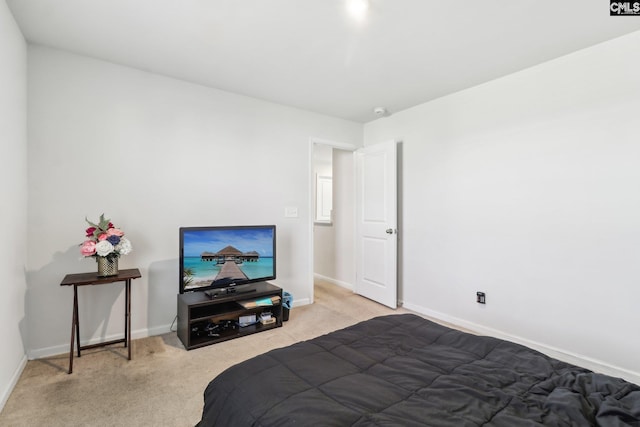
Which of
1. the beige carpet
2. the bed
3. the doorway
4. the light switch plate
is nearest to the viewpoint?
the bed

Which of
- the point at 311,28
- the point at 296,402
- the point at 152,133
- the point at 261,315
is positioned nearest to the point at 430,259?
the point at 261,315

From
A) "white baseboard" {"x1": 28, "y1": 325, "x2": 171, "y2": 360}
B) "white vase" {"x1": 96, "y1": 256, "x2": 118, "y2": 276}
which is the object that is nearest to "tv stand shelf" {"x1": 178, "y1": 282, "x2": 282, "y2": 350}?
"white baseboard" {"x1": 28, "y1": 325, "x2": 171, "y2": 360}

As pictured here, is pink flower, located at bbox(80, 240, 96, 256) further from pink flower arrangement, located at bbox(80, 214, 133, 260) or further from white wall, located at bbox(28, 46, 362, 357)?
white wall, located at bbox(28, 46, 362, 357)

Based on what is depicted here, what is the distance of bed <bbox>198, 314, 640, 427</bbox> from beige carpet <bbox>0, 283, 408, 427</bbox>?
93 cm

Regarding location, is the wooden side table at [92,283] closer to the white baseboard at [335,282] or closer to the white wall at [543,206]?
the white baseboard at [335,282]

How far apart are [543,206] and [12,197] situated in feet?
13.4

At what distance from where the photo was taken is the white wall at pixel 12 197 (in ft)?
6.29

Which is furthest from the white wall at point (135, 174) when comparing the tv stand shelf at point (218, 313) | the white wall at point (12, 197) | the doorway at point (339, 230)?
the doorway at point (339, 230)

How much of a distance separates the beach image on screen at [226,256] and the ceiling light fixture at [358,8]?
6.74 ft

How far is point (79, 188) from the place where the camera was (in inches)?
103

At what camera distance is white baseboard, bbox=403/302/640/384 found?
2.28 m

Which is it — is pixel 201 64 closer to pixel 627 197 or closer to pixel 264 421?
pixel 264 421

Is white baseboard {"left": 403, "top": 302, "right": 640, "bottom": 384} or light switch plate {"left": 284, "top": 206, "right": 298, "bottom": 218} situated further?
light switch plate {"left": 284, "top": 206, "right": 298, "bottom": 218}

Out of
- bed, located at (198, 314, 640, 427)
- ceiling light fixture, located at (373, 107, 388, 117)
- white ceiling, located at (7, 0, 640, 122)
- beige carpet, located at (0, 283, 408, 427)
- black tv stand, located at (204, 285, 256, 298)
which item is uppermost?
white ceiling, located at (7, 0, 640, 122)
